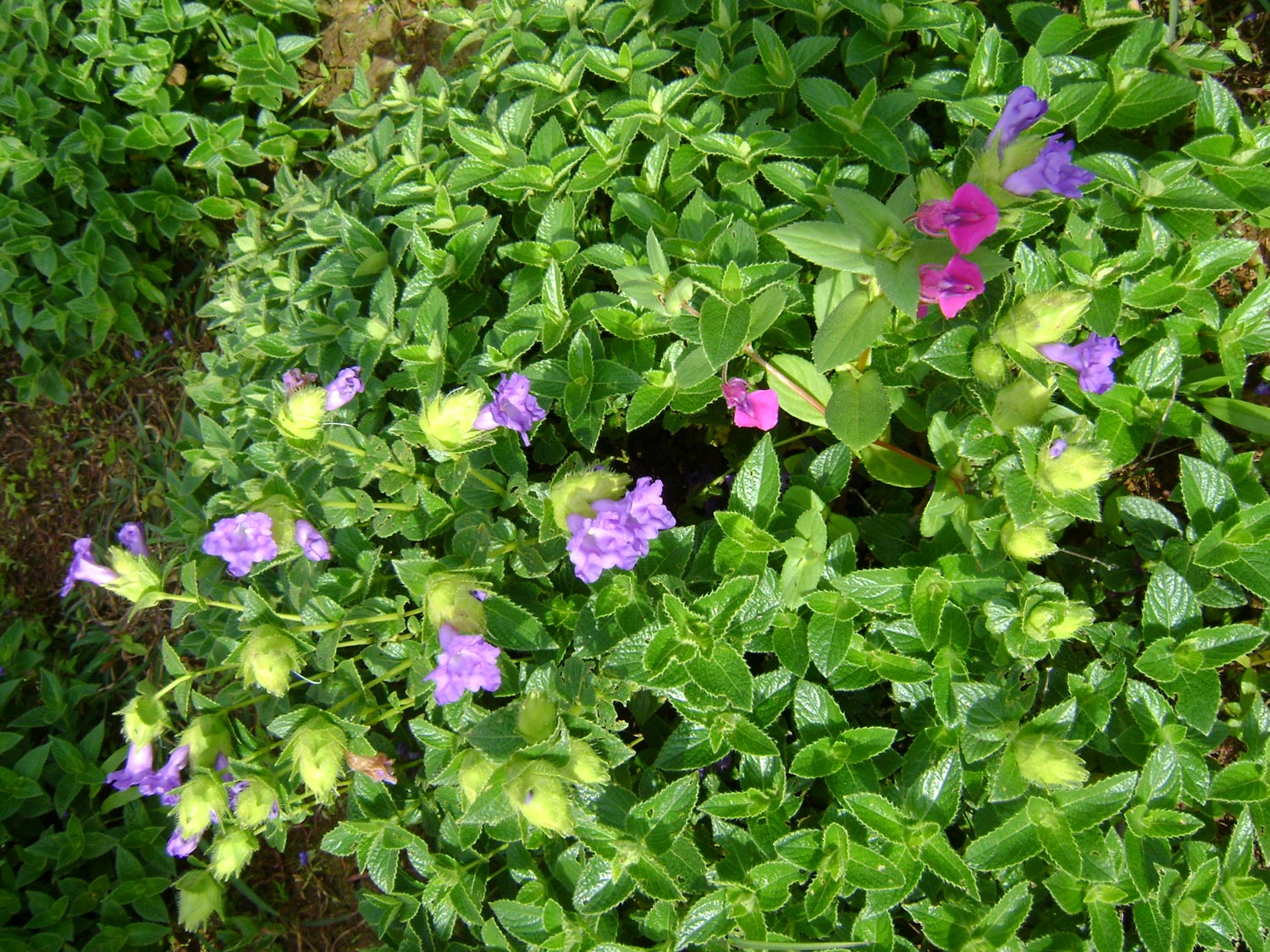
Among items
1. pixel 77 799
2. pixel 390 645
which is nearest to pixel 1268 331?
pixel 390 645

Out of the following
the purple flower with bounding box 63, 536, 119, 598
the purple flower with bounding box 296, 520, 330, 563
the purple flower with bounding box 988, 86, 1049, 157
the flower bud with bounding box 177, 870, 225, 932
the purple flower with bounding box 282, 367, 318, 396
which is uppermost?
the purple flower with bounding box 988, 86, 1049, 157

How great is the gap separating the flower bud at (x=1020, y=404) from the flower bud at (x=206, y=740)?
6.88 feet

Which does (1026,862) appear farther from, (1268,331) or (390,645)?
(390,645)

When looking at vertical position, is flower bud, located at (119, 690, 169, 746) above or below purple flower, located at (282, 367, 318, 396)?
below

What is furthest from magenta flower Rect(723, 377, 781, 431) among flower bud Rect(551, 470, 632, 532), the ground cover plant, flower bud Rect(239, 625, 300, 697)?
flower bud Rect(239, 625, 300, 697)

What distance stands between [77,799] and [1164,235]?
4.16 metres

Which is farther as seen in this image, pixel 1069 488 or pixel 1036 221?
pixel 1036 221

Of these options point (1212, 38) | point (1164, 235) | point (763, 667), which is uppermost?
point (1212, 38)

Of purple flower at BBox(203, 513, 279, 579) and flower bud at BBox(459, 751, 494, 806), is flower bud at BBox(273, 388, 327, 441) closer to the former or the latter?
purple flower at BBox(203, 513, 279, 579)

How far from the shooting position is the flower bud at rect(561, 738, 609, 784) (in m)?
1.93

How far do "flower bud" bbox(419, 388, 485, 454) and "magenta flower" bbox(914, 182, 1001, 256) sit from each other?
108cm

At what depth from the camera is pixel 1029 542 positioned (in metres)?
1.93

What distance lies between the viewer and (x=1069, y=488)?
1.90 m

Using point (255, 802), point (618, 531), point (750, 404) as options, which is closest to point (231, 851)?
point (255, 802)
